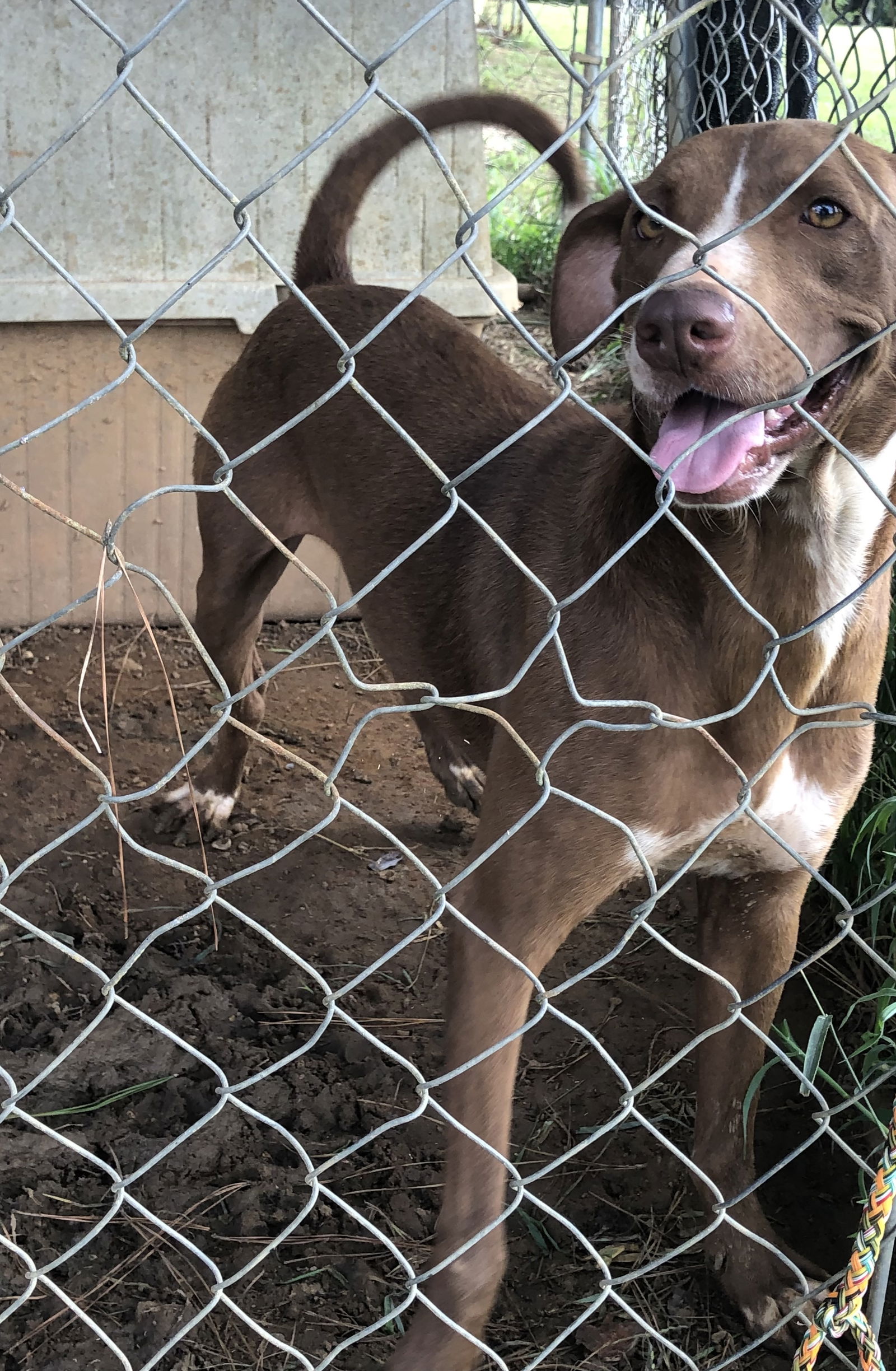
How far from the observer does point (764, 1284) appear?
2.04 m

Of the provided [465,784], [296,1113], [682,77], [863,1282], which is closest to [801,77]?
[682,77]

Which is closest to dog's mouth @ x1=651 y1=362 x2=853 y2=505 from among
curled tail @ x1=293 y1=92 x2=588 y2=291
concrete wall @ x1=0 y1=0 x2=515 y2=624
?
curled tail @ x1=293 y1=92 x2=588 y2=291

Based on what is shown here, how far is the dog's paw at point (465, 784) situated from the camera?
3.39m

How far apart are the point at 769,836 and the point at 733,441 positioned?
1.90ft

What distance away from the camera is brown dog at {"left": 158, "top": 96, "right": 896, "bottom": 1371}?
1551mm

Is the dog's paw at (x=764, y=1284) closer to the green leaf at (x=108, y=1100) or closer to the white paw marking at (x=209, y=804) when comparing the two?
the green leaf at (x=108, y=1100)

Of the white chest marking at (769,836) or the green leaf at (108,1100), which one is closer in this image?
the white chest marking at (769,836)

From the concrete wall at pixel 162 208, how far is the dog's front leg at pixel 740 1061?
244 cm

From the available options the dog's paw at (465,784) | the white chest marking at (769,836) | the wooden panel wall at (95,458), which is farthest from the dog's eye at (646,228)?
the wooden panel wall at (95,458)

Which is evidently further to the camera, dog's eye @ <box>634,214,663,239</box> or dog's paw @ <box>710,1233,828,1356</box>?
dog's paw @ <box>710,1233,828,1356</box>

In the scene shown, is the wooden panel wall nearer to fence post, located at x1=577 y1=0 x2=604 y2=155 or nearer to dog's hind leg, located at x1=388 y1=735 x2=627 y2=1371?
dog's hind leg, located at x1=388 y1=735 x2=627 y2=1371

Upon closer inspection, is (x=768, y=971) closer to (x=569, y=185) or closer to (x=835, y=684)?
(x=835, y=684)

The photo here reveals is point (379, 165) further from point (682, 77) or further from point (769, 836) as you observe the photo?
point (769, 836)

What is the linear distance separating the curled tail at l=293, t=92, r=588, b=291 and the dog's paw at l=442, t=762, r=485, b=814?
49.5 inches
